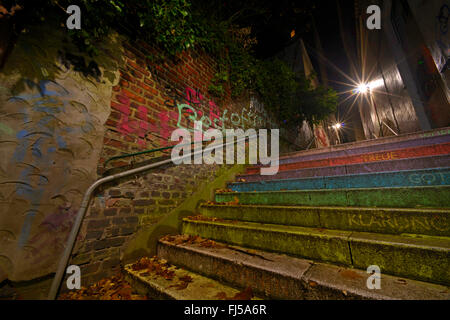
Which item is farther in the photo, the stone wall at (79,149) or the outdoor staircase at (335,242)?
the stone wall at (79,149)

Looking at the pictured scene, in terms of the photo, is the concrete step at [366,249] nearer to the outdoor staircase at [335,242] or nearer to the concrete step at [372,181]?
the outdoor staircase at [335,242]

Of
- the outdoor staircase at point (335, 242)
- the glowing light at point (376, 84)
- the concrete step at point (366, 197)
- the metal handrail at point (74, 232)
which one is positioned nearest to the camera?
the outdoor staircase at point (335, 242)

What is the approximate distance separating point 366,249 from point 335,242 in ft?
0.66

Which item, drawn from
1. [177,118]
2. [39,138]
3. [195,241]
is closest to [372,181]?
[195,241]

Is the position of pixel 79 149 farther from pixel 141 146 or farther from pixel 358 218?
pixel 358 218

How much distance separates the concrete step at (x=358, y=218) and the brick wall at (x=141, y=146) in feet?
4.04

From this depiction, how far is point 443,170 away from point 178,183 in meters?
3.26

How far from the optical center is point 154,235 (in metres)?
2.26

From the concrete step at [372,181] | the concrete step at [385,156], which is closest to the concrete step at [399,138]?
the concrete step at [385,156]

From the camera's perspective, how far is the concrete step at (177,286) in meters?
1.33

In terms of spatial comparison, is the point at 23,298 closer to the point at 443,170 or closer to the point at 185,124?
Result: the point at 185,124

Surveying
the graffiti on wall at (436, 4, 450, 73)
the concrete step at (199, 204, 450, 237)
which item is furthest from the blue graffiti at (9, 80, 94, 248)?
the graffiti on wall at (436, 4, 450, 73)
